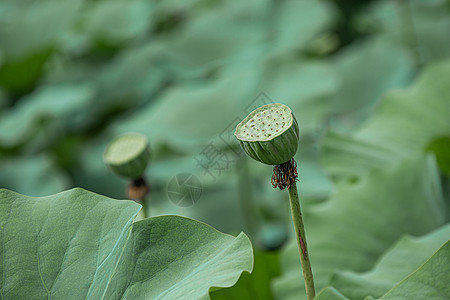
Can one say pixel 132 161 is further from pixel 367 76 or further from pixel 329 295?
pixel 367 76

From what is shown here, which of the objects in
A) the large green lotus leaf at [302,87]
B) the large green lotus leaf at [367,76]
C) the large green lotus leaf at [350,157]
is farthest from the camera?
the large green lotus leaf at [367,76]

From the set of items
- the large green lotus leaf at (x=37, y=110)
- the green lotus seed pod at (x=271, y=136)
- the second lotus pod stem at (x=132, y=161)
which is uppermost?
the green lotus seed pod at (x=271, y=136)

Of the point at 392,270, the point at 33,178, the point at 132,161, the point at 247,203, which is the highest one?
the point at 132,161

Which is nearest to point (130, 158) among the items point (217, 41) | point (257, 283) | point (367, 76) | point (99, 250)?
point (99, 250)

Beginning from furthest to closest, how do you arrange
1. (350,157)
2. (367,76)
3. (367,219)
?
1. (367,76)
2. (350,157)
3. (367,219)

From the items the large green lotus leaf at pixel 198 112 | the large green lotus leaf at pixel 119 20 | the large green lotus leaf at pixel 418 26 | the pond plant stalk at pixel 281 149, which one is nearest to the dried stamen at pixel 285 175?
the pond plant stalk at pixel 281 149

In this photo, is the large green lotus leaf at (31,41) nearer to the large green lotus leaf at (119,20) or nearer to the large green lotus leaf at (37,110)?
the large green lotus leaf at (37,110)
